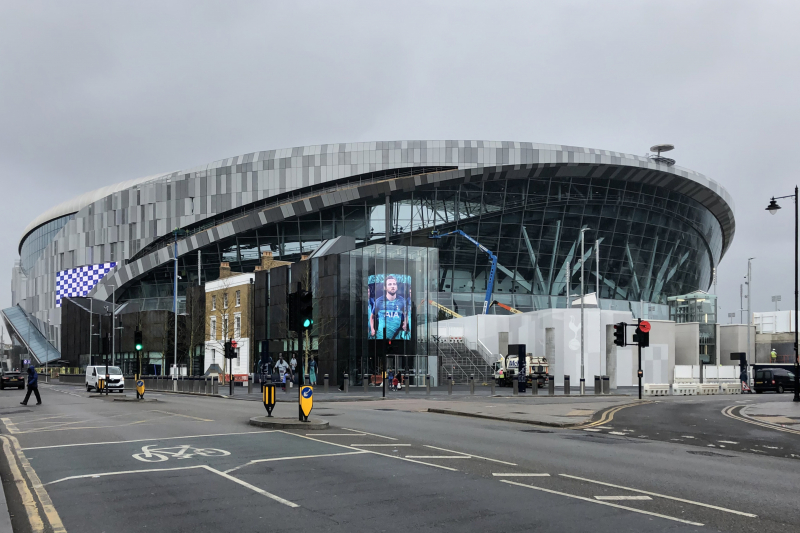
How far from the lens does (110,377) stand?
50469 mm

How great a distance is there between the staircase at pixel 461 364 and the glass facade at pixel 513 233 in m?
18.8

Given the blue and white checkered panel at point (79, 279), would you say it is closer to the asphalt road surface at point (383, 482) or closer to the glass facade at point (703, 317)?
the glass facade at point (703, 317)

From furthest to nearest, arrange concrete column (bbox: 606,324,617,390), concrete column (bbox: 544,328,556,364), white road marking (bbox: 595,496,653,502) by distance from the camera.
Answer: concrete column (bbox: 544,328,556,364)
concrete column (bbox: 606,324,617,390)
white road marking (bbox: 595,496,653,502)

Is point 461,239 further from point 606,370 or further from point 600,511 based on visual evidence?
point 600,511

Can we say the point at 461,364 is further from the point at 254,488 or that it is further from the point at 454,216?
the point at 254,488

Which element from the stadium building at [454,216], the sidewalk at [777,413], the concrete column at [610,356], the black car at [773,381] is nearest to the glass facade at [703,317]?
the stadium building at [454,216]

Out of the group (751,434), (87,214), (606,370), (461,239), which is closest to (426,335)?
(606,370)

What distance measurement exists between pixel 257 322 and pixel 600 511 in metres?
56.9

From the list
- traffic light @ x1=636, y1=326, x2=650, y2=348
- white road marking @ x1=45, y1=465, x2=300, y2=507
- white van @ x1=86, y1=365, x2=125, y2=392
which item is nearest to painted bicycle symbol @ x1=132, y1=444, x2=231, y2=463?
white road marking @ x1=45, y1=465, x2=300, y2=507

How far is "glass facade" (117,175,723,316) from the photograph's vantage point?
85.1 metres

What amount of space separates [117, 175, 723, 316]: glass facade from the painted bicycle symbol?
6752cm

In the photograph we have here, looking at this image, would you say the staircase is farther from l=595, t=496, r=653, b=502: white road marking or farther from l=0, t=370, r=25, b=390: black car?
l=595, t=496, r=653, b=502: white road marking

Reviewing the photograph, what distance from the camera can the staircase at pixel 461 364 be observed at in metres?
62.9

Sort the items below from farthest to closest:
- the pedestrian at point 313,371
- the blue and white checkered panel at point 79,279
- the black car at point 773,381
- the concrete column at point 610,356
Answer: the blue and white checkered panel at point 79,279 < the concrete column at point 610,356 < the pedestrian at point 313,371 < the black car at point 773,381
